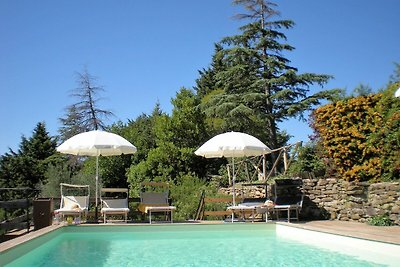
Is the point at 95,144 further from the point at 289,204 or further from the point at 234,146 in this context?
the point at 289,204

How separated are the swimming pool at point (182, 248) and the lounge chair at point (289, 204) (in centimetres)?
61

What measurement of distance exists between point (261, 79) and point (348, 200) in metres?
12.5

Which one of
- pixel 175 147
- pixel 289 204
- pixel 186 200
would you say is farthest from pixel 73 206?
pixel 175 147

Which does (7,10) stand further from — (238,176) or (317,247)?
(317,247)

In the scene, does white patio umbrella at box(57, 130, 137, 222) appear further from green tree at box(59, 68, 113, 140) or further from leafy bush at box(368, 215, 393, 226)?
green tree at box(59, 68, 113, 140)

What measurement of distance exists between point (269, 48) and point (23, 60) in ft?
44.0

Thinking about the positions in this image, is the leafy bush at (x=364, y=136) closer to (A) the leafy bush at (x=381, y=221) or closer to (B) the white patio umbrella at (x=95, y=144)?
(A) the leafy bush at (x=381, y=221)

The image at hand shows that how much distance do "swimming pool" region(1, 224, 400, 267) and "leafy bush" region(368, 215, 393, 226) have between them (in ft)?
6.27

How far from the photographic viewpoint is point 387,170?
10.1 m

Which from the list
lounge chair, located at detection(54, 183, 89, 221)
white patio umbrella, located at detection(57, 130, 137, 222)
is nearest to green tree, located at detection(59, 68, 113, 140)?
white patio umbrella, located at detection(57, 130, 137, 222)

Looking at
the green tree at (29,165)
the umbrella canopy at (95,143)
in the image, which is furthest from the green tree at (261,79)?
the green tree at (29,165)

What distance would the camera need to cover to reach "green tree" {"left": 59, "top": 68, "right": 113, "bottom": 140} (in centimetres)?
2541

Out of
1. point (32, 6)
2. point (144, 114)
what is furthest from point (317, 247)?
point (144, 114)

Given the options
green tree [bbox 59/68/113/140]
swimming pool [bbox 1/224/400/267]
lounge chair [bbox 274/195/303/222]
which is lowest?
swimming pool [bbox 1/224/400/267]
